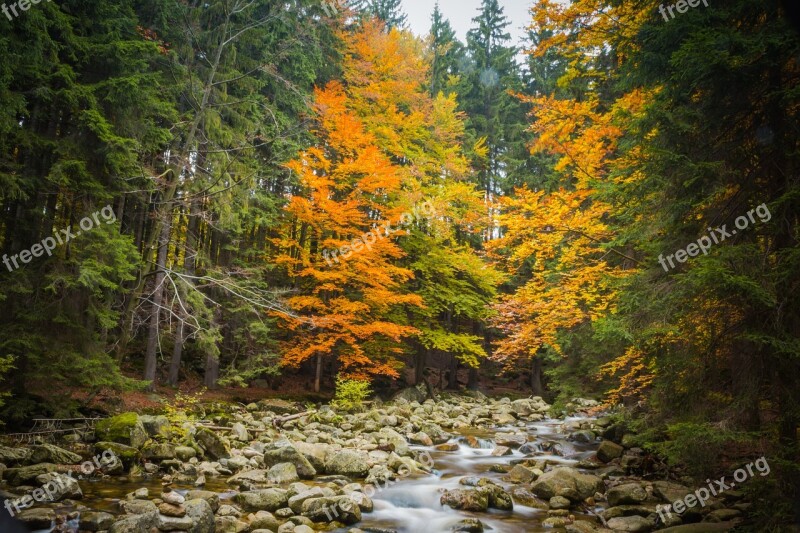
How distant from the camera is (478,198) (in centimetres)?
1870

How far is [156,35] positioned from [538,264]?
13146mm

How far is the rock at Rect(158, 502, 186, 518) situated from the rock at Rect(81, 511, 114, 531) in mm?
556

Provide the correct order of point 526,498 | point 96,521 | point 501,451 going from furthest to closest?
point 501,451 < point 526,498 < point 96,521

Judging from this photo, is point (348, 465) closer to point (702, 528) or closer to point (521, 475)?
point (521, 475)

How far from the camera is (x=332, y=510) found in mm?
6629

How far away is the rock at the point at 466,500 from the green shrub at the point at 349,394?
24.8ft

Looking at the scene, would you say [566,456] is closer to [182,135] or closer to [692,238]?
[692,238]

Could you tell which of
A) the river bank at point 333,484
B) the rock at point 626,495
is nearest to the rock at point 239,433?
the river bank at point 333,484

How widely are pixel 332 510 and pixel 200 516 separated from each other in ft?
6.03

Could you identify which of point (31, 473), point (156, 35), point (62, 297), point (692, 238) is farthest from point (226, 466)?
point (156, 35)

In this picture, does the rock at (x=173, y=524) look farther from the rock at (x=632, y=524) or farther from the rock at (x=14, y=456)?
the rock at (x=632, y=524)

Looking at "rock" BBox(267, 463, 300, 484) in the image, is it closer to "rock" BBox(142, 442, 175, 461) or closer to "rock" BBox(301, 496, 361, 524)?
"rock" BBox(301, 496, 361, 524)

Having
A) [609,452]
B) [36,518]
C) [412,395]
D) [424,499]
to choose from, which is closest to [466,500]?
[424,499]

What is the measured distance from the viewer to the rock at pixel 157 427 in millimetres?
8758
